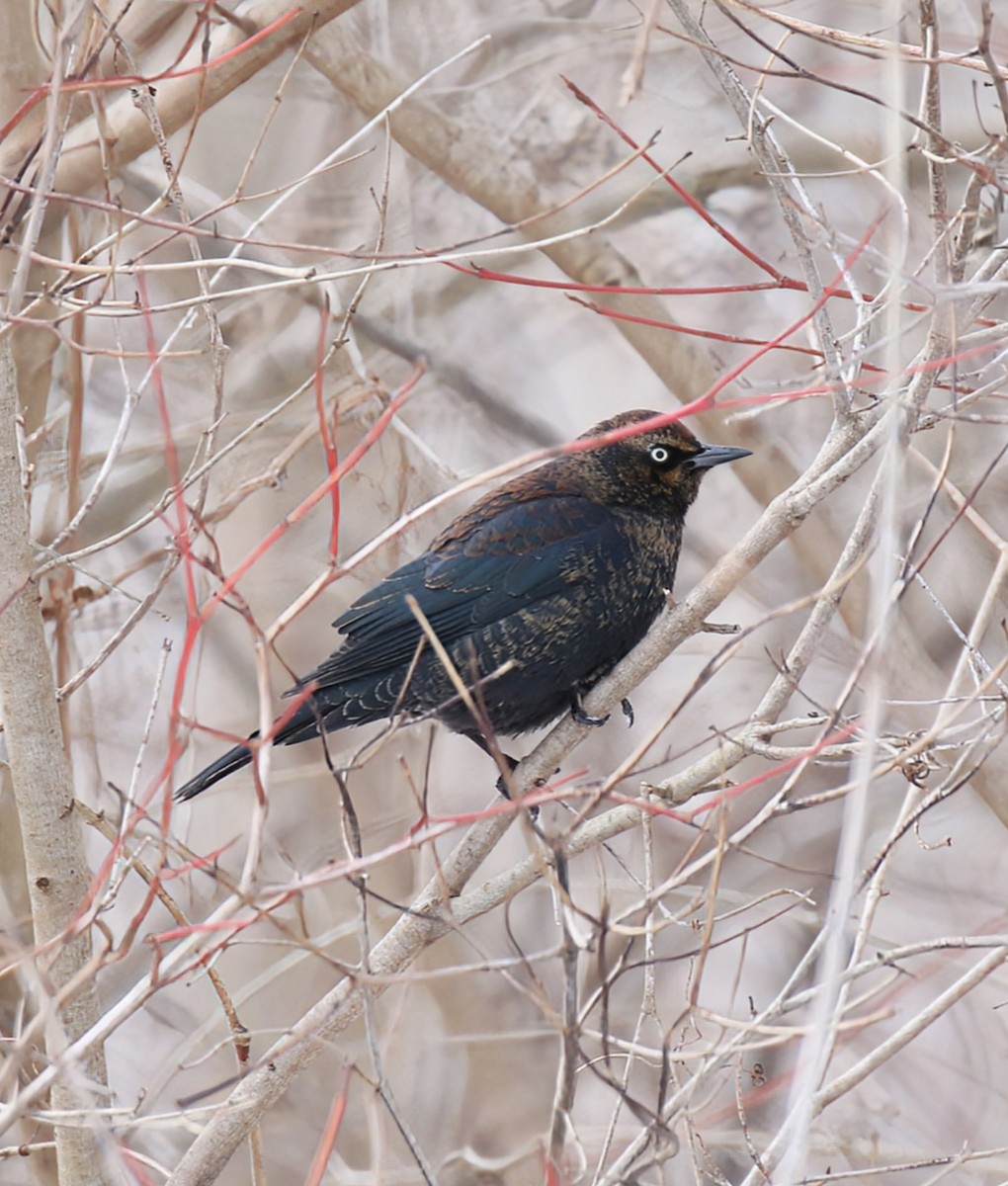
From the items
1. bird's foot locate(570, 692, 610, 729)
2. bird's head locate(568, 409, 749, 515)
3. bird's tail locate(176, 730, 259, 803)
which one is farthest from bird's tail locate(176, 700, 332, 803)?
bird's head locate(568, 409, 749, 515)

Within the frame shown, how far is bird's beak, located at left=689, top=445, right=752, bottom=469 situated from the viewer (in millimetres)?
4094

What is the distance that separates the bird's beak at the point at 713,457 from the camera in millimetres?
4094

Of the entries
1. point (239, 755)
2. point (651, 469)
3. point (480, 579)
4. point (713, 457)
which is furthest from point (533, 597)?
point (239, 755)

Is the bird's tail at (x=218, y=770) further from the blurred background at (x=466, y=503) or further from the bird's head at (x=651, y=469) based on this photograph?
the bird's head at (x=651, y=469)

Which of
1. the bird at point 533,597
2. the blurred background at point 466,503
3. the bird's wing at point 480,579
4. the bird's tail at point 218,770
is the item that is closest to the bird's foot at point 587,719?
the bird at point 533,597

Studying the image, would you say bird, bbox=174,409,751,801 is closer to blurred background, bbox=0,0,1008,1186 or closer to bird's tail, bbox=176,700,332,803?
bird's tail, bbox=176,700,332,803

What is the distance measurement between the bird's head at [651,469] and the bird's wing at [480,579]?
0.10 m

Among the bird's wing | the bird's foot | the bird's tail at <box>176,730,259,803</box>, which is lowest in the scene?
the bird's foot

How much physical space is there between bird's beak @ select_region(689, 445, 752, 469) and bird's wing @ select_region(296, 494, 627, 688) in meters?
0.31

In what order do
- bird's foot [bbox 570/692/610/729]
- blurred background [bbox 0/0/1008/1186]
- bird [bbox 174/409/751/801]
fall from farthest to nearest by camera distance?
1. blurred background [bbox 0/0/1008/1186]
2. bird [bbox 174/409/751/801]
3. bird's foot [bbox 570/692/610/729]

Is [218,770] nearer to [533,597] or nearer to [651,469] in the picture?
[533,597]

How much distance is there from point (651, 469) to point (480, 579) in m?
0.66

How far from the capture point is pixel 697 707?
6.15m

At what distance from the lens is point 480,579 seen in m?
4.12
